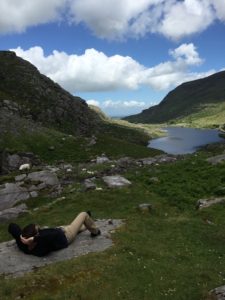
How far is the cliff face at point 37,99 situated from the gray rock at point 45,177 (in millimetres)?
61025

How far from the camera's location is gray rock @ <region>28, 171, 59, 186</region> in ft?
140

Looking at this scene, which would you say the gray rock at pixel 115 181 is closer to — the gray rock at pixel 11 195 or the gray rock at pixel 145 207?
the gray rock at pixel 145 207

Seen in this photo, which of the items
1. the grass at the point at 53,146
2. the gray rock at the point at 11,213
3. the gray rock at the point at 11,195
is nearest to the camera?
the gray rock at the point at 11,213

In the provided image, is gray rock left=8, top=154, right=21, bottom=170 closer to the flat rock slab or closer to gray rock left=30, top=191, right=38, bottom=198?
gray rock left=30, top=191, right=38, bottom=198

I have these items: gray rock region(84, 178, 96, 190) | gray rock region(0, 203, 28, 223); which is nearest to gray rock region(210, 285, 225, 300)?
gray rock region(0, 203, 28, 223)

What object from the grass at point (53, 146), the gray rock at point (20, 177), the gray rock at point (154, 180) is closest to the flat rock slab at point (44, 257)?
the gray rock at point (154, 180)

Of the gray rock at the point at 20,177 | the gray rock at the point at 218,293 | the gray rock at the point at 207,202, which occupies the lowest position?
the gray rock at the point at 218,293

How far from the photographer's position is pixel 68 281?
19.4 meters

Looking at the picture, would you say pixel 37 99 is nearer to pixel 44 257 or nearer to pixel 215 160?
pixel 215 160

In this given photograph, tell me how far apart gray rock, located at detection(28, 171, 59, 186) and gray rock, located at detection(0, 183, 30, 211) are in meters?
2.14

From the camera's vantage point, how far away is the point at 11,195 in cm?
4006

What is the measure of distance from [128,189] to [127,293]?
1981 centimetres

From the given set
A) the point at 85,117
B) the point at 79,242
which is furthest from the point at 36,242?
the point at 85,117

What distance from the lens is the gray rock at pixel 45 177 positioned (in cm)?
4269
